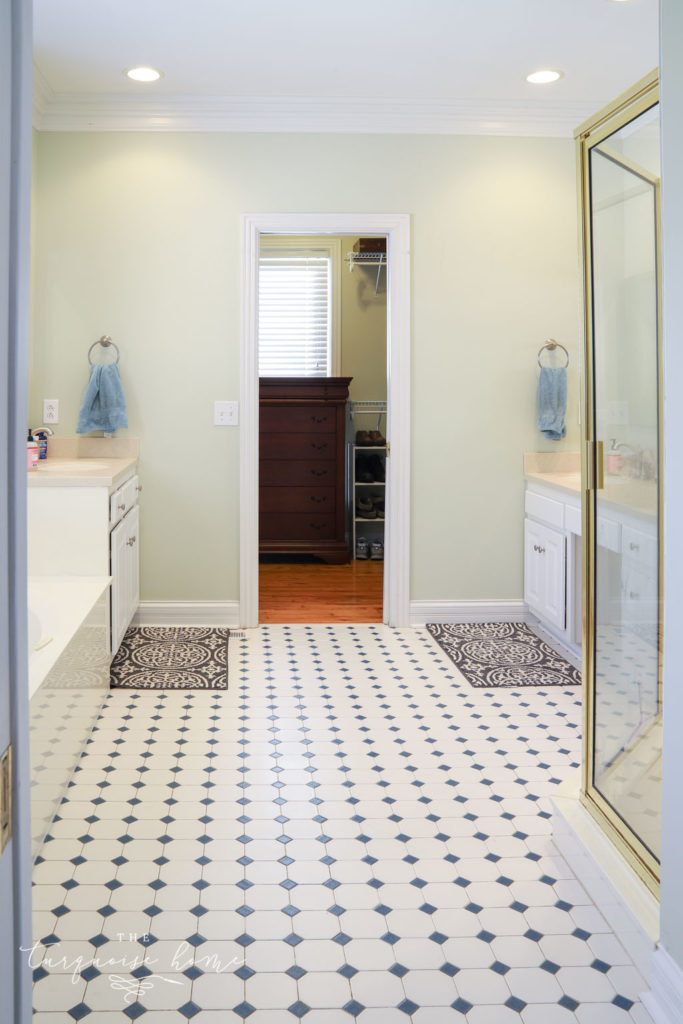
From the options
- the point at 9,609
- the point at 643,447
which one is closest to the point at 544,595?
the point at 643,447

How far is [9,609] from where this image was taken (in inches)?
33.8

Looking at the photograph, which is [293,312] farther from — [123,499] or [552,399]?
[123,499]

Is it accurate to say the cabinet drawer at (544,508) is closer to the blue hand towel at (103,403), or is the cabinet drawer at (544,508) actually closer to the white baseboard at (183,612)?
the white baseboard at (183,612)

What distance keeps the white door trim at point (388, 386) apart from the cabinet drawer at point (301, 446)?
2.04m

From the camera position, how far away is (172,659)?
172 inches

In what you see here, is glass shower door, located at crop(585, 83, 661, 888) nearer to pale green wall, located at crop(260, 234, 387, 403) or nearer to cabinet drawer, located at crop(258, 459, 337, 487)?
cabinet drawer, located at crop(258, 459, 337, 487)

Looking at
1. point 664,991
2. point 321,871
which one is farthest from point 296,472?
point 664,991

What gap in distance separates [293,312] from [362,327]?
0.54 m

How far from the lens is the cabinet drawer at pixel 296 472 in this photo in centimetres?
696

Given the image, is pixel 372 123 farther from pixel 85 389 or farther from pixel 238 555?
pixel 238 555

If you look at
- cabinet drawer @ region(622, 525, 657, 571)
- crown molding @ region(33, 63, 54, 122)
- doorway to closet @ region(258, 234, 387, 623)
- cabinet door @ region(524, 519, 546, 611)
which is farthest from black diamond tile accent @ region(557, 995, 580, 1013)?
doorway to closet @ region(258, 234, 387, 623)

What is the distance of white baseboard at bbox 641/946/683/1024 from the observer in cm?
183

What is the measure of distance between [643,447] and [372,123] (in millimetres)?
3099

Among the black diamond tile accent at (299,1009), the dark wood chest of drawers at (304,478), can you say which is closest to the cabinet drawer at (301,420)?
the dark wood chest of drawers at (304,478)
